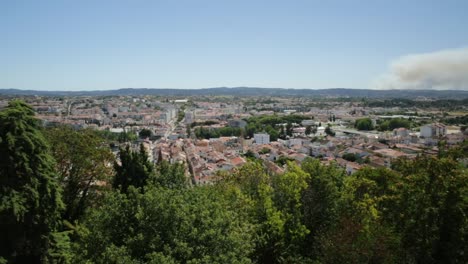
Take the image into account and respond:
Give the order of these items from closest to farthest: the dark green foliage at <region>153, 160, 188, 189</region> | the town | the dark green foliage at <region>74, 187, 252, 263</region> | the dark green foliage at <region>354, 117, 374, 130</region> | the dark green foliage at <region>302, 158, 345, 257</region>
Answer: the dark green foliage at <region>74, 187, 252, 263</region>
the dark green foliage at <region>302, 158, 345, 257</region>
the dark green foliage at <region>153, 160, 188, 189</region>
the town
the dark green foliage at <region>354, 117, 374, 130</region>

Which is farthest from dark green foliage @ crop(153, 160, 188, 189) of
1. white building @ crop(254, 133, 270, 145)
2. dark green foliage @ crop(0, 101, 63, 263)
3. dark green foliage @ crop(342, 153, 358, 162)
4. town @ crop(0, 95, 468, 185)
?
white building @ crop(254, 133, 270, 145)

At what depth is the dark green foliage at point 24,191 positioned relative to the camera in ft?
30.8

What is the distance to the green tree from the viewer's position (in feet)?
47.8

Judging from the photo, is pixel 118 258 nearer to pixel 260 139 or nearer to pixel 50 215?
pixel 50 215

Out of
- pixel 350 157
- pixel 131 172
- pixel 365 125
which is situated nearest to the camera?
pixel 131 172

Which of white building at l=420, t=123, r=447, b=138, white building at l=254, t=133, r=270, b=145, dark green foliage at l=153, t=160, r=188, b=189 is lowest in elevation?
white building at l=254, t=133, r=270, b=145

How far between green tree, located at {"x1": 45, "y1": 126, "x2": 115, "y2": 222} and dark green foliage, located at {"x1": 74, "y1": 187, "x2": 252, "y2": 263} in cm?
661

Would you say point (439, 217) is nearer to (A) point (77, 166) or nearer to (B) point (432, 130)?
(A) point (77, 166)

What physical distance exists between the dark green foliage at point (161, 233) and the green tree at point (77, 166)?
260 inches

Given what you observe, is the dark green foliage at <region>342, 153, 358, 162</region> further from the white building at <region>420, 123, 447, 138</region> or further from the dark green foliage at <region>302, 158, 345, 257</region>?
the dark green foliage at <region>302, 158, 345, 257</region>

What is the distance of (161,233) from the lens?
7531 millimetres

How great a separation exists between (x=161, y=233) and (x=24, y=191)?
4.32m

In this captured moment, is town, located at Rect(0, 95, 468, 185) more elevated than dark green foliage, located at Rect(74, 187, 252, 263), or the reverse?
dark green foliage, located at Rect(74, 187, 252, 263)

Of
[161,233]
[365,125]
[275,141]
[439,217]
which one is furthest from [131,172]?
[365,125]
